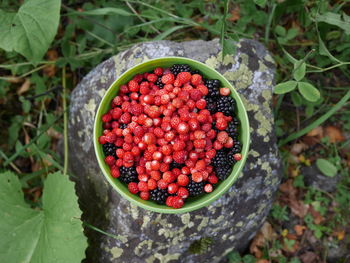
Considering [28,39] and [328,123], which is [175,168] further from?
[328,123]

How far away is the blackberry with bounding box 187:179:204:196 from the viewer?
1.66 metres

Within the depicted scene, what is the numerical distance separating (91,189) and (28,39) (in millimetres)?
897

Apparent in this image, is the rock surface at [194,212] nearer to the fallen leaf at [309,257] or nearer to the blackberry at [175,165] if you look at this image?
the blackberry at [175,165]

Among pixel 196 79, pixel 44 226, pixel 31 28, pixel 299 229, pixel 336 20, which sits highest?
pixel 336 20

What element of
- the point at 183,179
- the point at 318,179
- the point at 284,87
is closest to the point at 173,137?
the point at 183,179

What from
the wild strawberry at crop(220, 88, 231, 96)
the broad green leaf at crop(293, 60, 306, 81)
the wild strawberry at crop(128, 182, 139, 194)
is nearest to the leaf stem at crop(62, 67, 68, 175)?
the wild strawberry at crop(128, 182, 139, 194)

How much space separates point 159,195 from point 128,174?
18 centimetres

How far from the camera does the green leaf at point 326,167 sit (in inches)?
95.9

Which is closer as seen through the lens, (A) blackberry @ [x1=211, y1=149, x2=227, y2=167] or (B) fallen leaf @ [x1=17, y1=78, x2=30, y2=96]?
(A) blackberry @ [x1=211, y1=149, x2=227, y2=167]

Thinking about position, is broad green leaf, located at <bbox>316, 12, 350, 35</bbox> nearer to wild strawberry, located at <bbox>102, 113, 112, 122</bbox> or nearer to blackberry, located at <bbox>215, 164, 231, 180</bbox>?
blackberry, located at <bbox>215, 164, 231, 180</bbox>

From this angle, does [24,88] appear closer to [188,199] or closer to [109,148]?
[109,148]

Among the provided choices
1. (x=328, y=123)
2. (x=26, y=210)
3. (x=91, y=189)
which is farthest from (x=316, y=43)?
(x=26, y=210)

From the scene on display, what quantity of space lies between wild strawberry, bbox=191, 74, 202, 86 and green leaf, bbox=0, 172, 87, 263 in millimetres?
823

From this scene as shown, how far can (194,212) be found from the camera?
6.48 ft
